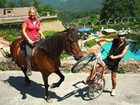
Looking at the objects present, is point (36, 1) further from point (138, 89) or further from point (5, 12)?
point (138, 89)

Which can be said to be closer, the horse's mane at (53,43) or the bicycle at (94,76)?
the horse's mane at (53,43)

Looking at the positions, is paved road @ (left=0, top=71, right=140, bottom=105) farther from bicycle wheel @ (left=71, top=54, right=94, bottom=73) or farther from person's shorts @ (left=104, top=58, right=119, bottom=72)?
bicycle wheel @ (left=71, top=54, right=94, bottom=73)

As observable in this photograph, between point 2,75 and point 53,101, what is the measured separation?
360 centimetres

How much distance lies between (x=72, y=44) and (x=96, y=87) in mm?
1887

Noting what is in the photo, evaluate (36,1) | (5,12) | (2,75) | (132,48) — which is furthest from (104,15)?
(2,75)

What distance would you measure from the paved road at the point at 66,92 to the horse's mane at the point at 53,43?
5.12 ft

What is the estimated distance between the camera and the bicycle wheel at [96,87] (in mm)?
A: 9836

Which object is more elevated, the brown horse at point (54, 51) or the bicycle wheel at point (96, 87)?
the brown horse at point (54, 51)

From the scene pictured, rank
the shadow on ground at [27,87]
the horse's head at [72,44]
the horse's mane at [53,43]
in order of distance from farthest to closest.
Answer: the shadow on ground at [27,87]
the horse's mane at [53,43]
the horse's head at [72,44]

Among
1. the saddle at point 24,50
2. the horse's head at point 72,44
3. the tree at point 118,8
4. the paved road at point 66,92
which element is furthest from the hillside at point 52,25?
A: the horse's head at point 72,44

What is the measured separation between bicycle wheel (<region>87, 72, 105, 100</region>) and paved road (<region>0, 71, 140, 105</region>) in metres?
0.15

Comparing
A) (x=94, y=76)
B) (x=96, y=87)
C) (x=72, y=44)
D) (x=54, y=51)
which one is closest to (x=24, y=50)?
(x=54, y=51)

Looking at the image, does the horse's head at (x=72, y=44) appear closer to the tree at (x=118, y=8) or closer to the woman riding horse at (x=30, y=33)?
the woman riding horse at (x=30, y=33)

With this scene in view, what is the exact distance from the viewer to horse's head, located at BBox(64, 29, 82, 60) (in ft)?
28.5
